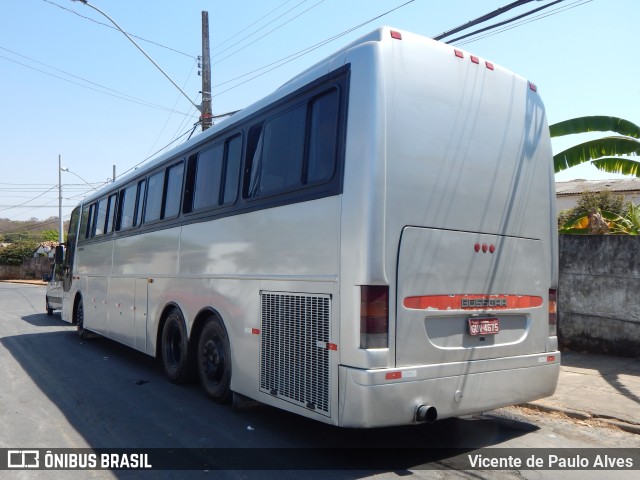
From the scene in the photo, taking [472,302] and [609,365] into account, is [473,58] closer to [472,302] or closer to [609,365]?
[472,302]

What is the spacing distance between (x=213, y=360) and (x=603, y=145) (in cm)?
820

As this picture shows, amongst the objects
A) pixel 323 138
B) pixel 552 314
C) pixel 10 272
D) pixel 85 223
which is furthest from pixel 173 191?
pixel 10 272

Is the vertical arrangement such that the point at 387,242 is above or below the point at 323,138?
below

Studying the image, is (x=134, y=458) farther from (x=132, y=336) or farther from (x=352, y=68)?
(x=132, y=336)

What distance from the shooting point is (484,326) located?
198 inches

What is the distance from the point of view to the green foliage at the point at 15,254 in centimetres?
5456

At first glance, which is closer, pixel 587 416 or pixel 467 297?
pixel 467 297

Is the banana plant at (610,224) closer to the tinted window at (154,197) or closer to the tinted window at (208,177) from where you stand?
the tinted window at (208,177)

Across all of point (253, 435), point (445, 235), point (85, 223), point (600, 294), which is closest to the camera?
point (445, 235)

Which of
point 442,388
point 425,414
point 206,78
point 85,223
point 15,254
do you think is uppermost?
point 206,78

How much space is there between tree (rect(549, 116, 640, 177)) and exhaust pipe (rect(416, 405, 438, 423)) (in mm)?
7836

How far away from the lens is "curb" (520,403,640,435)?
230 inches

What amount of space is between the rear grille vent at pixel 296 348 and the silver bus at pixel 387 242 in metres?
0.02

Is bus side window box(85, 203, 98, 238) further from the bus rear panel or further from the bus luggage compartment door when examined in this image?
the bus luggage compartment door
